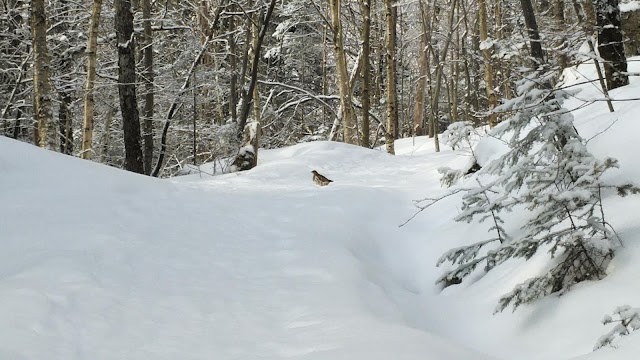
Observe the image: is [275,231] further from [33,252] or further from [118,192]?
[33,252]

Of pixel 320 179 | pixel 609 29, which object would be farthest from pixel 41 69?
pixel 609 29

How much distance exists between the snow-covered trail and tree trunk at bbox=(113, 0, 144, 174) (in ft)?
10.4

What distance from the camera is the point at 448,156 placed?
36.4ft

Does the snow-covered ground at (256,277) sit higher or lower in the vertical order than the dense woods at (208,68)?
lower

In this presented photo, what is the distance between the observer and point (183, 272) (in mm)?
4477

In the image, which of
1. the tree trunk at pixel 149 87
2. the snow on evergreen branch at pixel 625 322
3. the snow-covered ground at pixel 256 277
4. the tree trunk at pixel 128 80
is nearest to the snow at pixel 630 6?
the snow-covered ground at pixel 256 277

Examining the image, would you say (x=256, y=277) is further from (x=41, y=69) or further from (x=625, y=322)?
(x=41, y=69)

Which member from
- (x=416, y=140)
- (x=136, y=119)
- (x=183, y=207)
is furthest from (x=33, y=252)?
(x=416, y=140)

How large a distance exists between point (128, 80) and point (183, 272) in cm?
621

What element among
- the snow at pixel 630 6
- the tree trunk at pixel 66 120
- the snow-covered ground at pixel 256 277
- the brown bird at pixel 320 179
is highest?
the snow at pixel 630 6

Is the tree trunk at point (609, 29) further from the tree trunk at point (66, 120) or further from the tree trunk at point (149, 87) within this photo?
the tree trunk at point (66, 120)

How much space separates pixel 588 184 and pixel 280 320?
2307 mm

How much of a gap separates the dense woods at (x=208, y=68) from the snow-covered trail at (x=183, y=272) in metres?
1.89

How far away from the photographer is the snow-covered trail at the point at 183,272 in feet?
10.6
